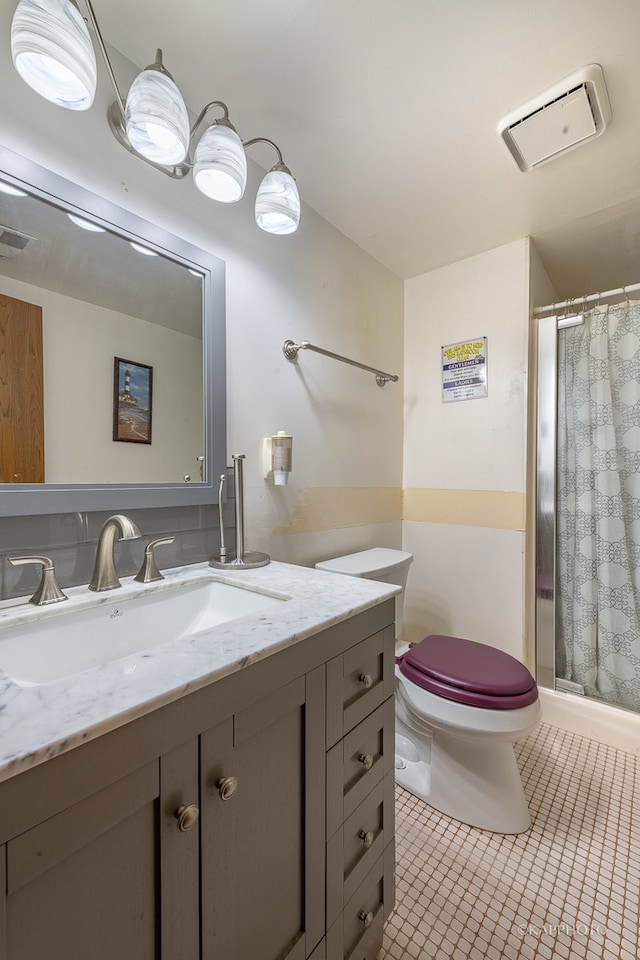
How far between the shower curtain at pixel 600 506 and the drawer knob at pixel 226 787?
66.0 inches

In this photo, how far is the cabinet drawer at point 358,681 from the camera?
73 cm

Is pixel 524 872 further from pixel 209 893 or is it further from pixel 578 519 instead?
pixel 578 519

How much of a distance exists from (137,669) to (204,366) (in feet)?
2.71

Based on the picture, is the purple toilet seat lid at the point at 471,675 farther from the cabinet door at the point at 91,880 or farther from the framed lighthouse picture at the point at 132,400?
the framed lighthouse picture at the point at 132,400

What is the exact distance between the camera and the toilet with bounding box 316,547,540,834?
44.2 inches

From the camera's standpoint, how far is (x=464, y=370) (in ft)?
6.23

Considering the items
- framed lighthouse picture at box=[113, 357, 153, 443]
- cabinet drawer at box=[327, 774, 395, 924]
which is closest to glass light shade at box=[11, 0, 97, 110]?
framed lighthouse picture at box=[113, 357, 153, 443]

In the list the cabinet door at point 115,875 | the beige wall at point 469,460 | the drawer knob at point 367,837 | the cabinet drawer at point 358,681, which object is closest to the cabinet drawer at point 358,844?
the drawer knob at point 367,837

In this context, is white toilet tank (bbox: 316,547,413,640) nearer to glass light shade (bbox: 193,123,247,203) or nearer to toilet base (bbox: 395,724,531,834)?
toilet base (bbox: 395,724,531,834)

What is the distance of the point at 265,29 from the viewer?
36.5 inches

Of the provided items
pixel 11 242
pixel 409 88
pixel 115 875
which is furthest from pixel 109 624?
pixel 409 88

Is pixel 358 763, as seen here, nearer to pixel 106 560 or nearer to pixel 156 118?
pixel 106 560

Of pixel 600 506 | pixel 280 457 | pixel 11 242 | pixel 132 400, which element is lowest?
pixel 600 506

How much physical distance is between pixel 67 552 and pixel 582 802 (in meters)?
1.72
